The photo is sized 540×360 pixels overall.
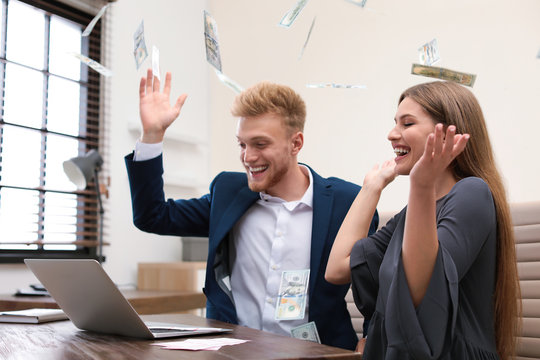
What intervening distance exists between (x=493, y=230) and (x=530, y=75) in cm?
191

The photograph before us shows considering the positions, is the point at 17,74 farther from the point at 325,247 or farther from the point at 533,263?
the point at 533,263

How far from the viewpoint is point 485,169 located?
1232 millimetres

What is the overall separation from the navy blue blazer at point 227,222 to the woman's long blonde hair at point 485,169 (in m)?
0.52

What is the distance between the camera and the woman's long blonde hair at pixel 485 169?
114 centimetres

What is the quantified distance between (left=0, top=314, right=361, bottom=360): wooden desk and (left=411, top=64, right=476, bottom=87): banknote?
2.71 feet

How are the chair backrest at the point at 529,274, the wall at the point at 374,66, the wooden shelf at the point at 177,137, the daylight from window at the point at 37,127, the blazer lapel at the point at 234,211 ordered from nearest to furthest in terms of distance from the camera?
the chair backrest at the point at 529,274, the blazer lapel at the point at 234,211, the wall at the point at 374,66, the daylight from window at the point at 37,127, the wooden shelf at the point at 177,137

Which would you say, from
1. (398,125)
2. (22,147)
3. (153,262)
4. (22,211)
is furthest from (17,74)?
(398,125)

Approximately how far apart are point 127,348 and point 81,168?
2101 millimetres

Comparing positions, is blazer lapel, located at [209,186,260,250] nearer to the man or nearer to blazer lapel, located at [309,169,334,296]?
the man

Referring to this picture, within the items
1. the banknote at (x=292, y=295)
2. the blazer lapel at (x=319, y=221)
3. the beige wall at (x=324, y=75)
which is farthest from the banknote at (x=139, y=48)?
the beige wall at (x=324, y=75)

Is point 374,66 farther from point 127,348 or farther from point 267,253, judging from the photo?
point 127,348

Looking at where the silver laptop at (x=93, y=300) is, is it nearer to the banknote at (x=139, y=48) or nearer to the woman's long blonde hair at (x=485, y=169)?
the woman's long blonde hair at (x=485, y=169)

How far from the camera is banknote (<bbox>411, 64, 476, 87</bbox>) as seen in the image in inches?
58.1

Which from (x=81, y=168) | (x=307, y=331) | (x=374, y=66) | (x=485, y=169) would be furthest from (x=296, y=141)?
(x=374, y=66)
